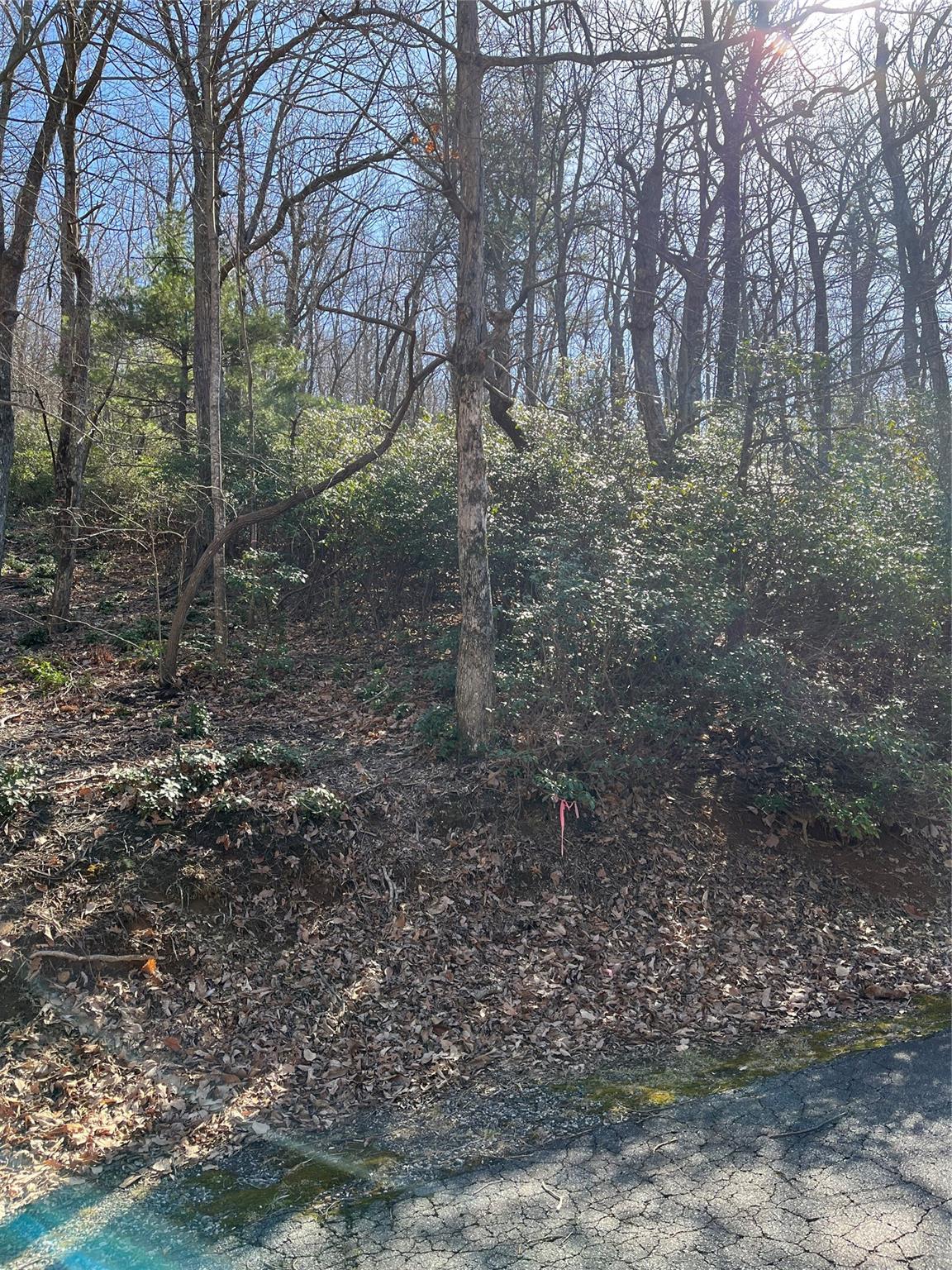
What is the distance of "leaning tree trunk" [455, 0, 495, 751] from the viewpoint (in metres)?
7.55

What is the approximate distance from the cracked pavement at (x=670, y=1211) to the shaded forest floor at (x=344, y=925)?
0.85m

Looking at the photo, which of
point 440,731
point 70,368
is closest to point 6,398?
point 70,368

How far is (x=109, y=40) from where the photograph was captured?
28.4 feet

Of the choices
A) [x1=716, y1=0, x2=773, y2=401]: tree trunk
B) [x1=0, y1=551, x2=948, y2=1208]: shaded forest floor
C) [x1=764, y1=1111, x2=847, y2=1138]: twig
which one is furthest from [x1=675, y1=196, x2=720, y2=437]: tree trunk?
[x1=764, y1=1111, x2=847, y2=1138]: twig

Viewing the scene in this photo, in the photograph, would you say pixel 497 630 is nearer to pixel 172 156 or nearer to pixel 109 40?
pixel 172 156

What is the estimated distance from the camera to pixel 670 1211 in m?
3.72

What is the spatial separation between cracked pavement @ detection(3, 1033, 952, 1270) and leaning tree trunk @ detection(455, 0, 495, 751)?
4.07 m

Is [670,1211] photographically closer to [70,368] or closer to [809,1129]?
[809,1129]

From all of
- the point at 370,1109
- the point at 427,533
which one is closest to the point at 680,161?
the point at 427,533

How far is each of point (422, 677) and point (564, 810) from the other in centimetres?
260

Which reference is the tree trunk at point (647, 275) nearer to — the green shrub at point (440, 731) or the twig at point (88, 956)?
the green shrub at point (440, 731)

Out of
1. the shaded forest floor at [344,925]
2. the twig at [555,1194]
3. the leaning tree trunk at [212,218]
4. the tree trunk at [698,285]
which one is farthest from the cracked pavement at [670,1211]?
the tree trunk at [698,285]

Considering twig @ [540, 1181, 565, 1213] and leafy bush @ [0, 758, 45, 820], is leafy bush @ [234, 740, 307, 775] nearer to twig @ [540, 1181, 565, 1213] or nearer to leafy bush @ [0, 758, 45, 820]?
leafy bush @ [0, 758, 45, 820]

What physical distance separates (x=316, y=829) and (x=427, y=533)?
4.54 metres
